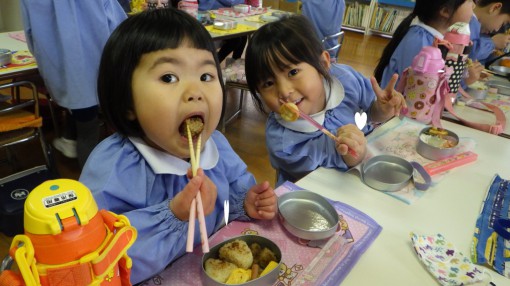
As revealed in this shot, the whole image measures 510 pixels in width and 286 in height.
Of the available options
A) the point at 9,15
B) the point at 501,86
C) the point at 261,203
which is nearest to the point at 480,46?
the point at 501,86

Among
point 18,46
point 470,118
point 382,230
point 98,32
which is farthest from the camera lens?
point 18,46

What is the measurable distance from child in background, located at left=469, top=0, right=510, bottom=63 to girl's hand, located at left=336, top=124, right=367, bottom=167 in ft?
5.24

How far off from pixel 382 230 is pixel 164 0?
89.8 inches

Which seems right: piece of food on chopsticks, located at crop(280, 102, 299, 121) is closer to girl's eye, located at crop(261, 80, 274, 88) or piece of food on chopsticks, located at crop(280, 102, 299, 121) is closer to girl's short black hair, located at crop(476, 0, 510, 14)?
girl's eye, located at crop(261, 80, 274, 88)

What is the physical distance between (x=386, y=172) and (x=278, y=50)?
51 centimetres

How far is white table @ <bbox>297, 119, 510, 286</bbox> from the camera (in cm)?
78

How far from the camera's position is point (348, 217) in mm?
920

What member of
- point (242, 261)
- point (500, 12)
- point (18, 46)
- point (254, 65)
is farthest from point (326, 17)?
point (242, 261)

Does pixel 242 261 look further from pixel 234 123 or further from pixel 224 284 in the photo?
pixel 234 123

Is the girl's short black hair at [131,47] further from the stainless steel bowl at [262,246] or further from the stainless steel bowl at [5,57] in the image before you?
the stainless steel bowl at [5,57]

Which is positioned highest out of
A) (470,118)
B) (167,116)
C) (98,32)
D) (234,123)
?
(167,116)

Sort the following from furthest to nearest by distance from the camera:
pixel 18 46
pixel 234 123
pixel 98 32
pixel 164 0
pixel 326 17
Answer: pixel 234 123 < pixel 326 17 < pixel 164 0 < pixel 18 46 < pixel 98 32

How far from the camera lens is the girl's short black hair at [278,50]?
1156 mm

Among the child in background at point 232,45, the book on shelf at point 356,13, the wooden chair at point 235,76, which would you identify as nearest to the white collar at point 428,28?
the wooden chair at point 235,76
